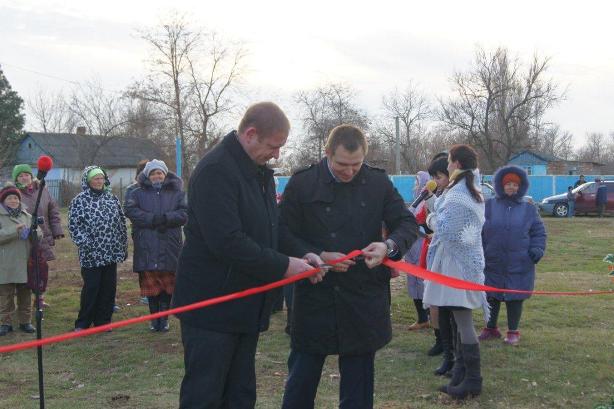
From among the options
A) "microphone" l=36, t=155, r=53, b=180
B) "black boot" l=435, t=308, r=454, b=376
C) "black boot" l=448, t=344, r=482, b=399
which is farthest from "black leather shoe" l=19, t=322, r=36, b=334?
"black boot" l=448, t=344, r=482, b=399

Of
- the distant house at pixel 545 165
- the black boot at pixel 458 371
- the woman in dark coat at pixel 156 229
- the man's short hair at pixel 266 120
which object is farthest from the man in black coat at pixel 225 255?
the distant house at pixel 545 165

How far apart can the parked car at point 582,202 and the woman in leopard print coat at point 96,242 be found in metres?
23.9

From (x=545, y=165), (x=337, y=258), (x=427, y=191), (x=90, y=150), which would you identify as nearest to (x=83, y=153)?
(x=90, y=150)

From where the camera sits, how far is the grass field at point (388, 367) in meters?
5.34

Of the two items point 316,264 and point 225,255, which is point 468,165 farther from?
point 225,255

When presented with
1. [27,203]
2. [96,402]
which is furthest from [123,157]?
[96,402]

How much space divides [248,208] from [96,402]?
2.76 meters

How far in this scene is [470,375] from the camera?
5.29 meters

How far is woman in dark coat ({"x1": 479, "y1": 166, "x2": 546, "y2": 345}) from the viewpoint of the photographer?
682 centimetres

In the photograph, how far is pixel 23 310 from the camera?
8000 millimetres

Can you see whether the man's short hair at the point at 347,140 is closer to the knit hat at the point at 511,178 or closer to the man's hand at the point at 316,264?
the man's hand at the point at 316,264

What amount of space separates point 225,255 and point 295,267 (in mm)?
407

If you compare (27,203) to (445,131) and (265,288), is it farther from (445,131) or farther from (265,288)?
(445,131)

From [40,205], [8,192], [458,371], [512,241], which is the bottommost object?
[458,371]
